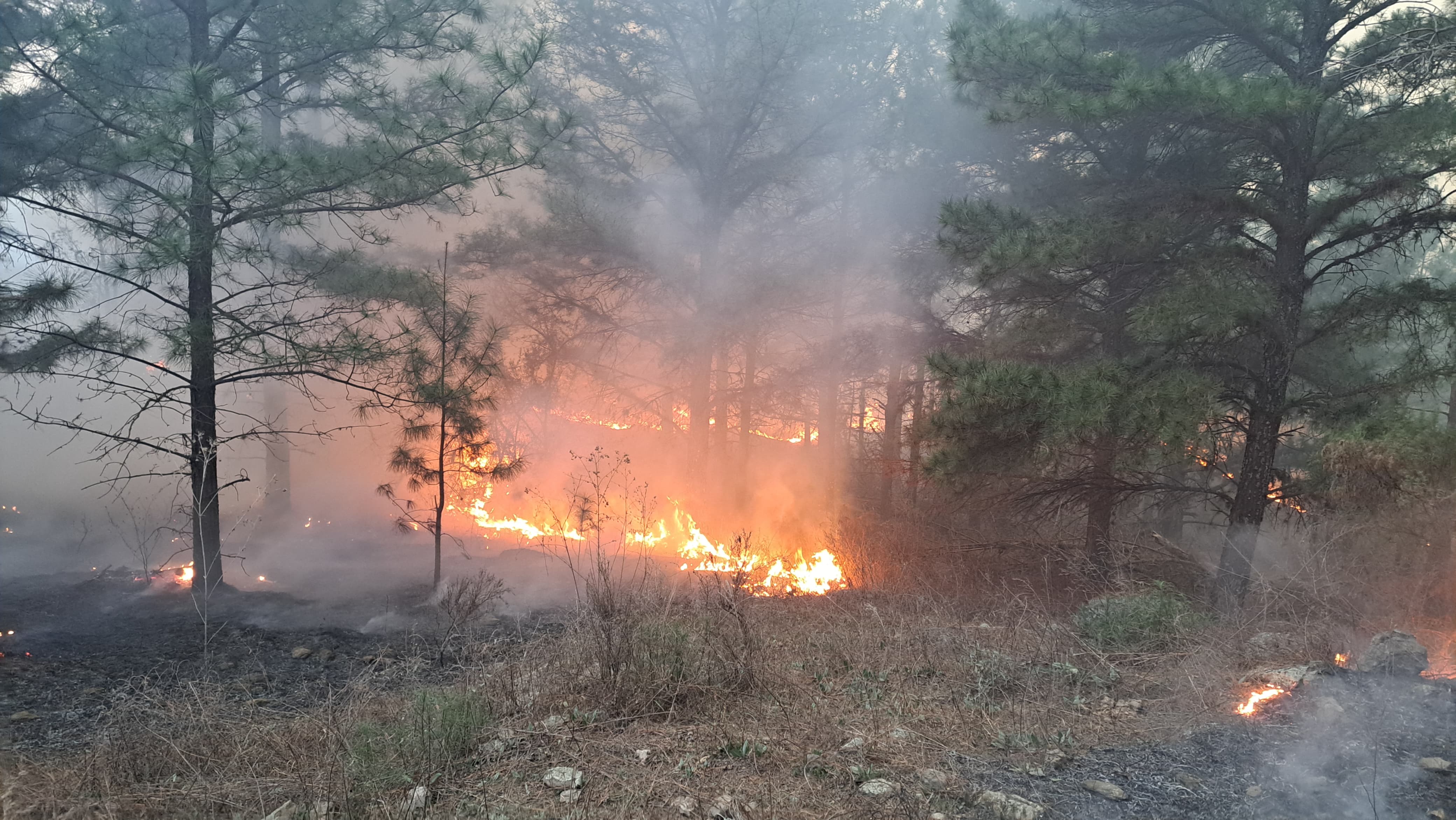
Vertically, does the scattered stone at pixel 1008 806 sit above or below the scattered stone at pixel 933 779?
above

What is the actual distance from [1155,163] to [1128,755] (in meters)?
8.87

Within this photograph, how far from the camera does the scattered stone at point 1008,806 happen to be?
3.58 m

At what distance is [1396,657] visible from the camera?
5.81 meters

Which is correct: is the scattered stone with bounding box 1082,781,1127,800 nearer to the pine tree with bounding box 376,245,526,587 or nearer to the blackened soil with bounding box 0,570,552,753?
the blackened soil with bounding box 0,570,552,753

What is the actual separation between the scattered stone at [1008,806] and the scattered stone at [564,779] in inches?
71.3

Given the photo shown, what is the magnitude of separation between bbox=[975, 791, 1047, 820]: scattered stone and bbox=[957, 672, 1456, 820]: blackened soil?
8cm

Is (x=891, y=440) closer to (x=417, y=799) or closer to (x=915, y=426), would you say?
(x=915, y=426)

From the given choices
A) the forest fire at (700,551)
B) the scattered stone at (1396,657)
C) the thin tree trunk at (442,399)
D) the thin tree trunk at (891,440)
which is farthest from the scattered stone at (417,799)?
the thin tree trunk at (891,440)

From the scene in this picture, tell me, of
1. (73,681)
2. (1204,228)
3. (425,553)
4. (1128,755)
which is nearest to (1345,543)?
(1204,228)

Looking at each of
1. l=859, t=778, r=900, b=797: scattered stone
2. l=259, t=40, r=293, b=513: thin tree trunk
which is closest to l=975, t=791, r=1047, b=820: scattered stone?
l=859, t=778, r=900, b=797: scattered stone

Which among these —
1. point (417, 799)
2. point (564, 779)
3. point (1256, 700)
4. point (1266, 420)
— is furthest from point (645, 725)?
point (1266, 420)

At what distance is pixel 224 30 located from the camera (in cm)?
1096

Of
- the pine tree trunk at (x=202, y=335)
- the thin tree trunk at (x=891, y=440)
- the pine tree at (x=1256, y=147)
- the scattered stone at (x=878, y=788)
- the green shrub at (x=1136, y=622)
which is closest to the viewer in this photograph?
the scattered stone at (x=878, y=788)

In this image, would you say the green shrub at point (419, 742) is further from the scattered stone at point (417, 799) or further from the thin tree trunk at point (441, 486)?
the thin tree trunk at point (441, 486)
